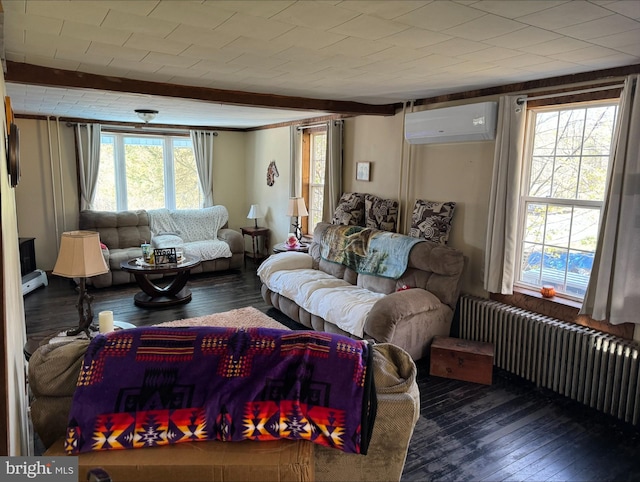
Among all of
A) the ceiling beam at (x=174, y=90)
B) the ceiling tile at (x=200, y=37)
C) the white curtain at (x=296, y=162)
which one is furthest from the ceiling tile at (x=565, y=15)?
the white curtain at (x=296, y=162)

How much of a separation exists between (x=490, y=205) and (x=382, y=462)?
8.32ft

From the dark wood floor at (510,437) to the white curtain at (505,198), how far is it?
2.78 ft

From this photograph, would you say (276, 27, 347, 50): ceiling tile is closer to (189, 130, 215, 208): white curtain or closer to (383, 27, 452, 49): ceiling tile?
(383, 27, 452, 49): ceiling tile

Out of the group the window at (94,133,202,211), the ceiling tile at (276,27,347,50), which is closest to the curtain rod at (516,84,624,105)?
the ceiling tile at (276,27,347,50)

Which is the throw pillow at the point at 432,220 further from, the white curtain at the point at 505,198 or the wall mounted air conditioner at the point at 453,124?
the wall mounted air conditioner at the point at 453,124

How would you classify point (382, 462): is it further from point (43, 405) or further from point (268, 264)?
point (268, 264)

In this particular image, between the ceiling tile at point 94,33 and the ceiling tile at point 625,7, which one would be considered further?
the ceiling tile at point 94,33

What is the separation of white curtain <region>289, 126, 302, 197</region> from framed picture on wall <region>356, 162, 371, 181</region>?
4.32 feet

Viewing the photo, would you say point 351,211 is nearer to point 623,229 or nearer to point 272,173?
point 272,173

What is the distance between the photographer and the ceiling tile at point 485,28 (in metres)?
1.88

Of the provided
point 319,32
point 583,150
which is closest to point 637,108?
point 583,150

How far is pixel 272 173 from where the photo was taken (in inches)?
279

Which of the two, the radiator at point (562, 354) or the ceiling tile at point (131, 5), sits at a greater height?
the ceiling tile at point (131, 5)

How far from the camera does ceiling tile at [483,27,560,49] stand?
2.02 metres
